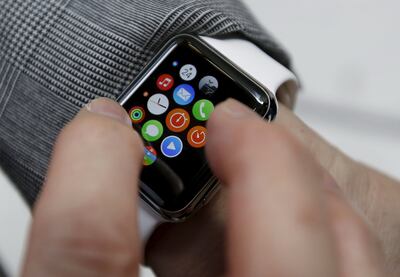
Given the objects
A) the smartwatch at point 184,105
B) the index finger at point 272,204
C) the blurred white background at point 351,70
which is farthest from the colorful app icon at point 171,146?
the blurred white background at point 351,70

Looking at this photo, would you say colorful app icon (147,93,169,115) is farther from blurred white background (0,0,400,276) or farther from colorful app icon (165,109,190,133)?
blurred white background (0,0,400,276)

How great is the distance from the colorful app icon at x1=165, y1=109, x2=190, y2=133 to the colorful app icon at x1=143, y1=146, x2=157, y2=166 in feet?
0.07

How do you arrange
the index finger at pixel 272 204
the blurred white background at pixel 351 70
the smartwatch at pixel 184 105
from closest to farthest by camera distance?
the index finger at pixel 272 204 → the smartwatch at pixel 184 105 → the blurred white background at pixel 351 70

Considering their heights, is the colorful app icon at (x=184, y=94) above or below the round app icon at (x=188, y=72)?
below

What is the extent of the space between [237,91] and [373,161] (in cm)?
35

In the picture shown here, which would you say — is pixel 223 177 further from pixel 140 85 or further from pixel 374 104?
pixel 374 104

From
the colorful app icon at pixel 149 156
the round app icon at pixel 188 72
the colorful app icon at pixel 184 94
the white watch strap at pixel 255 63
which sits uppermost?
the white watch strap at pixel 255 63

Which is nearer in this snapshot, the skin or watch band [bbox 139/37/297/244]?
the skin

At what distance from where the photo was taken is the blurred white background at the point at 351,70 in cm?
66

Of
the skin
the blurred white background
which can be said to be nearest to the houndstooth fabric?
the skin

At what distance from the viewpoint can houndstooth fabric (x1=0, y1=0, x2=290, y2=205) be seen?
0.39m

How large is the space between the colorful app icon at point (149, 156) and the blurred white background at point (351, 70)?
1.15ft

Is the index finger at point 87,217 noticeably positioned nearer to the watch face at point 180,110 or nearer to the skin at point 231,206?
the skin at point 231,206

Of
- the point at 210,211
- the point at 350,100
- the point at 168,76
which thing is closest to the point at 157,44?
the point at 168,76
